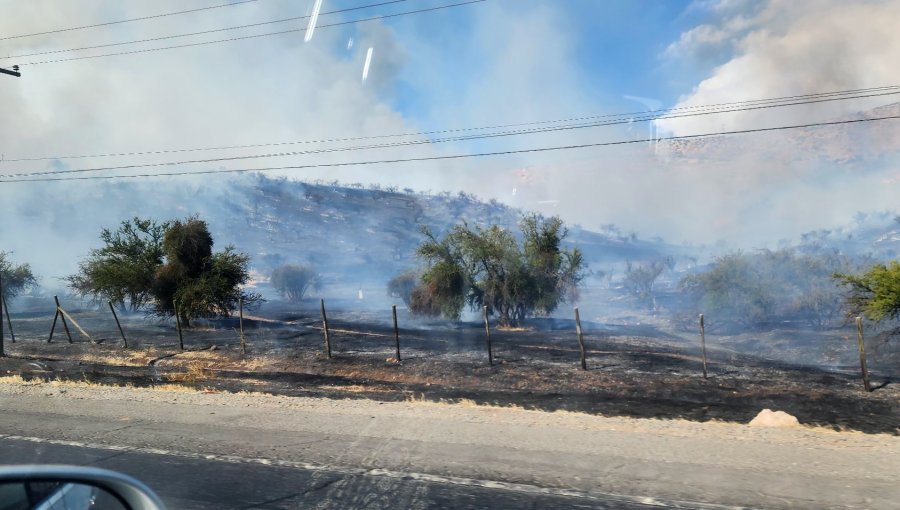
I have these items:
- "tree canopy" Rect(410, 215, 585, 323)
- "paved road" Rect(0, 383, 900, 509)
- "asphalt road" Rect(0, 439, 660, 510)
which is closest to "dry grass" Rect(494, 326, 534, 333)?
"tree canopy" Rect(410, 215, 585, 323)

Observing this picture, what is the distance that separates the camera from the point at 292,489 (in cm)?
596

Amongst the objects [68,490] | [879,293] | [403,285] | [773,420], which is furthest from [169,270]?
[68,490]

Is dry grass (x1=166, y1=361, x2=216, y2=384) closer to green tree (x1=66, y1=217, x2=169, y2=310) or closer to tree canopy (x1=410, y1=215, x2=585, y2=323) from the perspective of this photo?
green tree (x1=66, y1=217, x2=169, y2=310)

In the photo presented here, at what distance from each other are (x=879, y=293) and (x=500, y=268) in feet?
59.6

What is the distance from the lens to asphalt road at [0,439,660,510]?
551 cm

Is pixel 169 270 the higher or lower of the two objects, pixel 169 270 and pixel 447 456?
the higher

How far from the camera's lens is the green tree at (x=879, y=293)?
15.8m

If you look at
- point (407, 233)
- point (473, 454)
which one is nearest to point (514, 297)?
point (473, 454)

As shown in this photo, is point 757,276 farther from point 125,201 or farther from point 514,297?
point 125,201

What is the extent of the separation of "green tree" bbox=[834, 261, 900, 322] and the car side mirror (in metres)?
18.1

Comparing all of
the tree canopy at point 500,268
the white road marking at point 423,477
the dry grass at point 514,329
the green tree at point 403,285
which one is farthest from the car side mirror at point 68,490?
the green tree at point 403,285

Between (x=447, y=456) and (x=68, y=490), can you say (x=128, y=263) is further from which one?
(x=68, y=490)

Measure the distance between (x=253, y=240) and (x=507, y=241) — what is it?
309ft

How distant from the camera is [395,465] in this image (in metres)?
6.76
